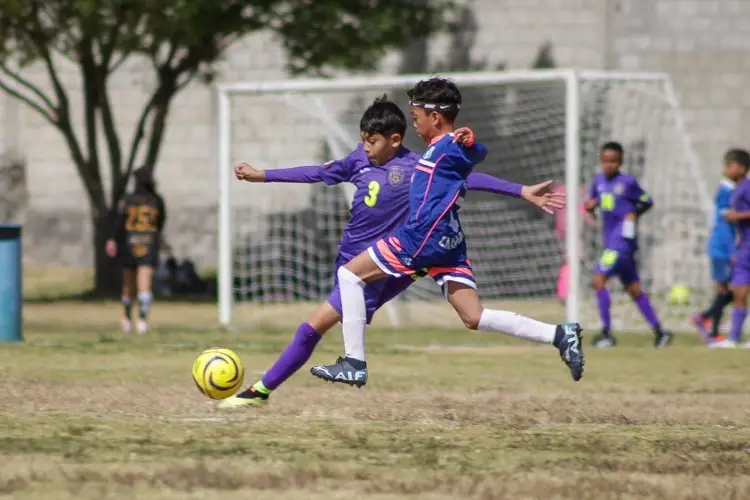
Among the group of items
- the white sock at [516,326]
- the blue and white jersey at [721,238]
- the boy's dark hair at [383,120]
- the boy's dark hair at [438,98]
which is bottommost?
the white sock at [516,326]

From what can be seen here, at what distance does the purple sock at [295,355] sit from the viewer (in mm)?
8625

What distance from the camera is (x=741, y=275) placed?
14570mm

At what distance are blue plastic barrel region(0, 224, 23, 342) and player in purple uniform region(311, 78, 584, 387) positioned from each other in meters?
6.81

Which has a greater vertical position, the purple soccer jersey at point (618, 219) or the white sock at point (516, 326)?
the purple soccer jersey at point (618, 219)

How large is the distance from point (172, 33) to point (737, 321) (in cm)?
1009

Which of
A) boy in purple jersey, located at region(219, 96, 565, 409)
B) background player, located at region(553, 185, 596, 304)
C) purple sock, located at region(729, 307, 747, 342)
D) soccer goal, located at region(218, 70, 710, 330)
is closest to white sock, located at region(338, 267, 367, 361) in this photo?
boy in purple jersey, located at region(219, 96, 565, 409)

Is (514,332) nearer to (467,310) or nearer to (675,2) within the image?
(467,310)

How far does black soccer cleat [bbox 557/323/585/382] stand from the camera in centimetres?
827

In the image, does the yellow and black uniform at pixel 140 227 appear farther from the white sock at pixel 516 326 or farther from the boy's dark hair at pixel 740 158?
the white sock at pixel 516 326

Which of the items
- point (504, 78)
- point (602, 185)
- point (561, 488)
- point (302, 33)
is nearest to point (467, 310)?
point (561, 488)

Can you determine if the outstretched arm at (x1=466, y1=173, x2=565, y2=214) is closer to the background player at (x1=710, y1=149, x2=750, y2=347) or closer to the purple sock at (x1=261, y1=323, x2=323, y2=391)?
the purple sock at (x1=261, y1=323, x2=323, y2=391)

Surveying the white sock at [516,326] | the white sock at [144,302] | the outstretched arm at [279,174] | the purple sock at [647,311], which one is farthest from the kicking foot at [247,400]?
the white sock at [144,302]

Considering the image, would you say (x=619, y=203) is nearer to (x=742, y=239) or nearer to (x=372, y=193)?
(x=742, y=239)

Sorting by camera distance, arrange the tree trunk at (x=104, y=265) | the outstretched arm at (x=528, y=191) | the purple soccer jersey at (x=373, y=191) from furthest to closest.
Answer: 1. the tree trunk at (x=104, y=265)
2. the purple soccer jersey at (x=373, y=191)
3. the outstretched arm at (x=528, y=191)
